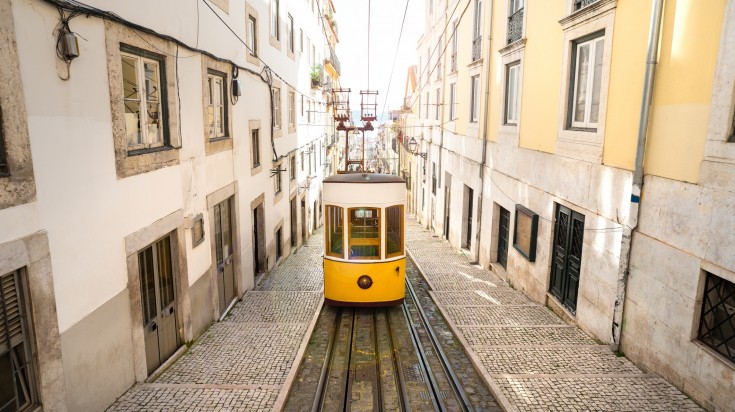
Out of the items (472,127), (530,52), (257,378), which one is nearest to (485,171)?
(472,127)

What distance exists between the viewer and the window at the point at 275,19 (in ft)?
43.1

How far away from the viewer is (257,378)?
19.7 ft

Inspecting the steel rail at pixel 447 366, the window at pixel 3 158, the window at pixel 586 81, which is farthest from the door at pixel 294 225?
the window at pixel 3 158

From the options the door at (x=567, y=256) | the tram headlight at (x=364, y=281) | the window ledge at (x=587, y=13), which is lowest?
the tram headlight at (x=364, y=281)

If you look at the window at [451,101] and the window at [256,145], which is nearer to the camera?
the window at [256,145]

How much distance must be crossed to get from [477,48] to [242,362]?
37.1 feet

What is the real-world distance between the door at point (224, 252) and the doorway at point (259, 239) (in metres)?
2.27

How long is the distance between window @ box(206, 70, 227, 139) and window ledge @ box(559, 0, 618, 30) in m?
6.49

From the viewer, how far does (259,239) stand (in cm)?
1204

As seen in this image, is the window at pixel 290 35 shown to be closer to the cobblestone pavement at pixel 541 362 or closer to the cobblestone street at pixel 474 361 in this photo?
the cobblestone street at pixel 474 361

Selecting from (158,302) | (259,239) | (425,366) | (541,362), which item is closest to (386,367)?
(425,366)

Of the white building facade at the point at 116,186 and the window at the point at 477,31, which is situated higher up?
the window at the point at 477,31

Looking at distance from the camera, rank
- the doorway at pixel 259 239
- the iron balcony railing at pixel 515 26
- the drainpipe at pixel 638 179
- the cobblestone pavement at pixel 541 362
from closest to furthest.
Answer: the cobblestone pavement at pixel 541 362 < the drainpipe at pixel 638 179 < the iron balcony railing at pixel 515 26 < the doorway at pixel 259 239

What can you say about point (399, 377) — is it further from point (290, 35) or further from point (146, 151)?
point (290, 35)
